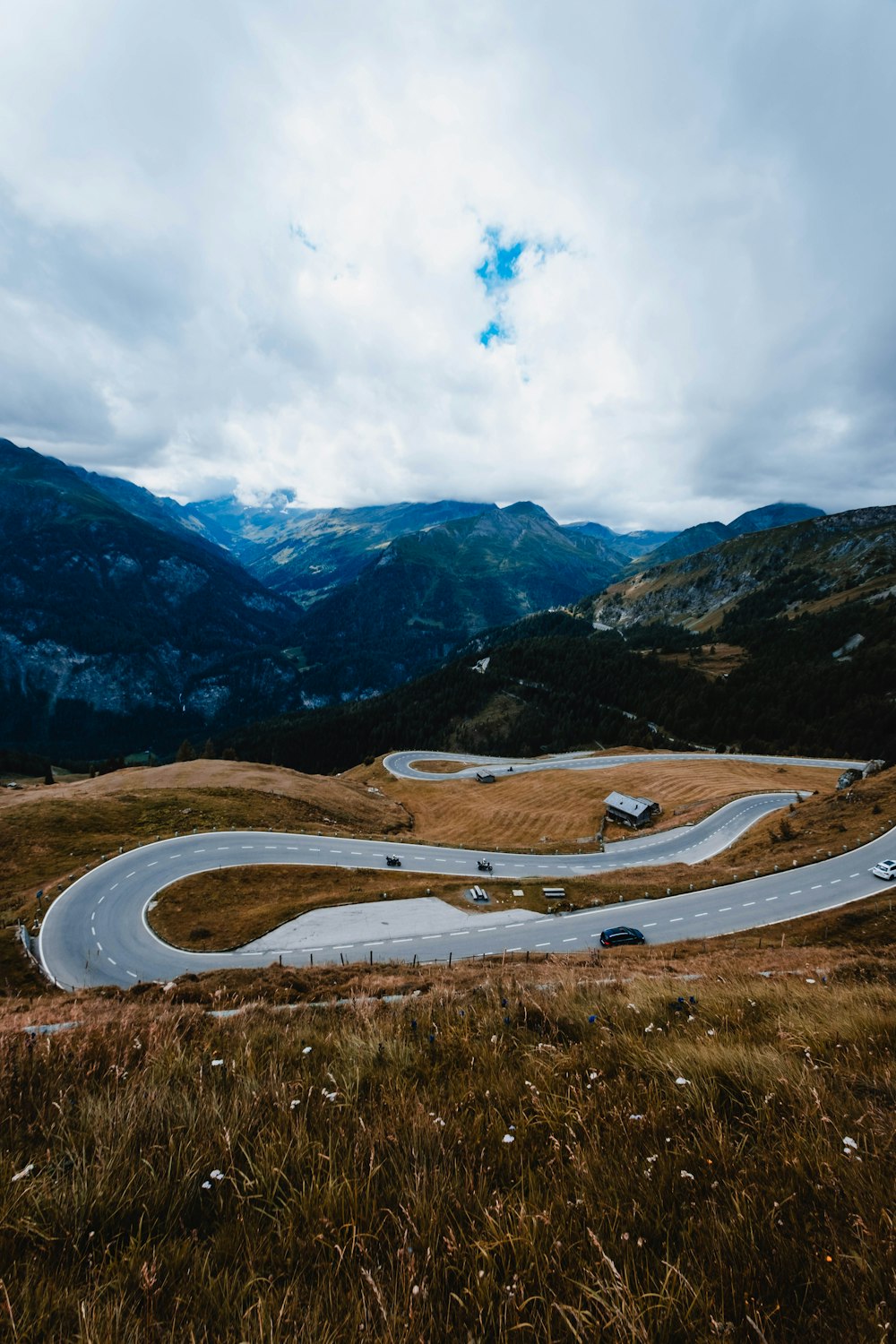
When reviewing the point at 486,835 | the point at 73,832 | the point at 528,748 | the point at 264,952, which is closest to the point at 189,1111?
the point at 264,952

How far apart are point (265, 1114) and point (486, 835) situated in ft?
242

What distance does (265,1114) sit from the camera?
11.3ft

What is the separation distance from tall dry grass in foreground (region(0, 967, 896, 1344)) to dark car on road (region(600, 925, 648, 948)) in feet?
105

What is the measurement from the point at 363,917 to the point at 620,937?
17.8 metres

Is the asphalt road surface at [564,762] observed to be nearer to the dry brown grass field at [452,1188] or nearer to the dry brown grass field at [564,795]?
the dry brown grass field at [564,795]

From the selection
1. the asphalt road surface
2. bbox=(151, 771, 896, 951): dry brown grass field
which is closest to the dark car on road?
bbox=(151, 771, 896, 951): dry brown grass field

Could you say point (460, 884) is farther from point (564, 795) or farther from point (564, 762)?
point (564, 762)

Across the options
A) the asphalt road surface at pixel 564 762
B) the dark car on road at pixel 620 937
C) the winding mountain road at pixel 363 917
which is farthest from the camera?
the asphalt road surface at pixel 564 762

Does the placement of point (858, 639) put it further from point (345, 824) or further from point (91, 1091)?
point (91, 1091)

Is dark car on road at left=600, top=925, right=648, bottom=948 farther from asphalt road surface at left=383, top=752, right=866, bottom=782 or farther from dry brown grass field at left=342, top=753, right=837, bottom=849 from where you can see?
asphalt road surface at left=383, top=752, right=866, bottom=782

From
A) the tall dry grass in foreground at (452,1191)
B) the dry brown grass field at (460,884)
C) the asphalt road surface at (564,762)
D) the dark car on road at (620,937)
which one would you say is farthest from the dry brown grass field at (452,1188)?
the asphalt road surface at (564,762)

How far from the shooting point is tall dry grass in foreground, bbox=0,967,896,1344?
6.00ft

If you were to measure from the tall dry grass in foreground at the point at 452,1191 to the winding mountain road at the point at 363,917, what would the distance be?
2641cm

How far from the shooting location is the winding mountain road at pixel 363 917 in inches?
1321
